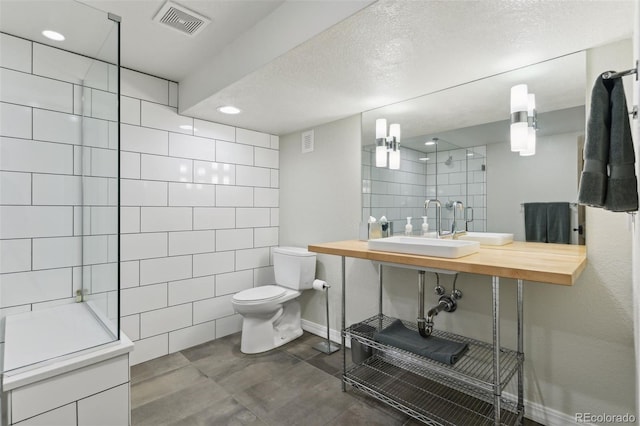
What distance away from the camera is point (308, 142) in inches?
115

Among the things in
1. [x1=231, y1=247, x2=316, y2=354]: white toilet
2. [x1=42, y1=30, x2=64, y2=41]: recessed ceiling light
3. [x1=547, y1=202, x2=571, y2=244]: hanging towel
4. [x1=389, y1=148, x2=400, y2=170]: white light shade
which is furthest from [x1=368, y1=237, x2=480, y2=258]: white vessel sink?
[x1=42, y1=30, x2=64, y2=41]: recessed ceiling light

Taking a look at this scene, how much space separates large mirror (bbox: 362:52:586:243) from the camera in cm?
162

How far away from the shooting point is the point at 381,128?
237cm

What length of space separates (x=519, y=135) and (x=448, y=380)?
1514 mm

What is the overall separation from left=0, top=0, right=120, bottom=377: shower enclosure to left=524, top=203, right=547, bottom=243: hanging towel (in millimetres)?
2142

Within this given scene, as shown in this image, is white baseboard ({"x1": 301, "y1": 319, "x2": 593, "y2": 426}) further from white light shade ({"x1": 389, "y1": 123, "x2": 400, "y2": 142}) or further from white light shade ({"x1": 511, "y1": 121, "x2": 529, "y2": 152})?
white light shade ({"x1": 389, "y1": 123, "x2": 400, "y2": 142})

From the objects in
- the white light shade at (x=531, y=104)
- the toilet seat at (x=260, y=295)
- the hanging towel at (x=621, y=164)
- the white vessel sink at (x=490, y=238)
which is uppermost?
the white light shade at (x=531, y=104)

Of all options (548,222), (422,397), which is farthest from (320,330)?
(548,222)

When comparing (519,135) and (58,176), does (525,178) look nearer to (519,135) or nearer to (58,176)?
(519,135)

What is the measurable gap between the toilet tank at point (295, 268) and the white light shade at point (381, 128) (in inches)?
46.0

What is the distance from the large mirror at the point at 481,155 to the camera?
1.62 metres

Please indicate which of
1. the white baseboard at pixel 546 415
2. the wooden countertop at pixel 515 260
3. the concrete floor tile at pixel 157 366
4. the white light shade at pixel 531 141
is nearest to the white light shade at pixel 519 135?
the white light shade at pixel 531 141

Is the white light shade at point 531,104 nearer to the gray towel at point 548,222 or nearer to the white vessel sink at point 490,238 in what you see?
the gray towel at point 548,222

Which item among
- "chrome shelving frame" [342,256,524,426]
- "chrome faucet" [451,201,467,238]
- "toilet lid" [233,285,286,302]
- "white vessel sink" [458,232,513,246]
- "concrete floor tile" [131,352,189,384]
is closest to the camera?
"chrome shelving frame" [342,256,524,426]
